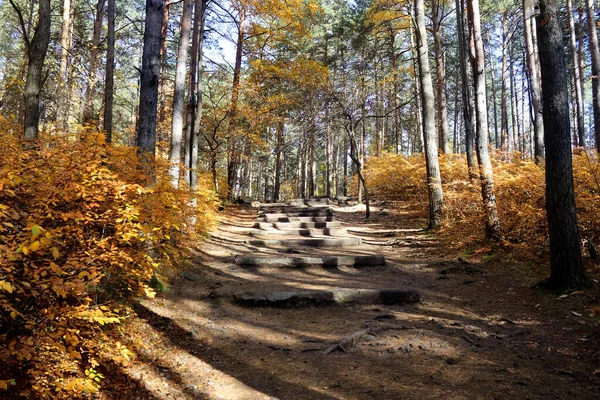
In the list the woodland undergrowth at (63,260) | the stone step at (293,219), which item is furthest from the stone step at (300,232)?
the woodland undergrowth at (63,260)

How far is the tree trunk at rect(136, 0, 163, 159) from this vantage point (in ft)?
19.3

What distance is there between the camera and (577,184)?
22.7 feet

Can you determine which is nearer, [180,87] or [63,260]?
[63,260]

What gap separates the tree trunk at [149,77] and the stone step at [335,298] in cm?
312

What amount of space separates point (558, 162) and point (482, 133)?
3542 mm

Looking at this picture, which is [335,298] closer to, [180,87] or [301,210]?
[180,87]

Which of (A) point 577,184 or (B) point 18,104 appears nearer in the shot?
(A) point 577,184

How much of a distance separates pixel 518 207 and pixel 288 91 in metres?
14.8

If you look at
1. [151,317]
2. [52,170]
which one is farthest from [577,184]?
[52,170]

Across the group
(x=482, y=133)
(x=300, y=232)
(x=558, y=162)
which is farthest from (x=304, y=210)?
(x=558, y=162)

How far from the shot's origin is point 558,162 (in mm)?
5270

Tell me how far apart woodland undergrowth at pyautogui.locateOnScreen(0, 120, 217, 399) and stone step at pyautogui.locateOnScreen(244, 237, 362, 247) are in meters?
5.89

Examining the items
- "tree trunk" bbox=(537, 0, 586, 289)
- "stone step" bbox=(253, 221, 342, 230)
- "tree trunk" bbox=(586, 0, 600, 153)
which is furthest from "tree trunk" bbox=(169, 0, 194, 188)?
"tree trunk" bbox=(586, 0, 600, 153)

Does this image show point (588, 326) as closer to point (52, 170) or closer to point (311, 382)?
point (311, 382)
